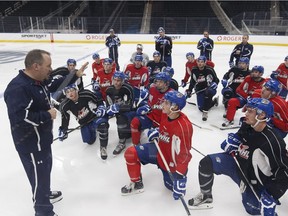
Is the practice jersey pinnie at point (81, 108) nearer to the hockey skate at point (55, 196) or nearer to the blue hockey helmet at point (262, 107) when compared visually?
the hockey skate at point (55, 196)

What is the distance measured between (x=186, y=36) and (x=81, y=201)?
1324 cm

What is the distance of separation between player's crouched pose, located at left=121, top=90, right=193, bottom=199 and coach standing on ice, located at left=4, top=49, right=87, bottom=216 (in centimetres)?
80

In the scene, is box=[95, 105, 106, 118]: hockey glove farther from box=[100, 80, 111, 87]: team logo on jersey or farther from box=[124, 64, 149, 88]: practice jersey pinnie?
box=[124, 64, 149, 88]: practice jersey pinnie

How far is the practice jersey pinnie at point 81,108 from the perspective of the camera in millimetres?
3623

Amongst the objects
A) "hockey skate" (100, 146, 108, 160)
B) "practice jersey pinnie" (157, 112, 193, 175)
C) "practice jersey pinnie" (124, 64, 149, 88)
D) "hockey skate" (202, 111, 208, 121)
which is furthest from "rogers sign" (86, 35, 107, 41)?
"practice jersey pinnie" (157, 112, 193, 175)

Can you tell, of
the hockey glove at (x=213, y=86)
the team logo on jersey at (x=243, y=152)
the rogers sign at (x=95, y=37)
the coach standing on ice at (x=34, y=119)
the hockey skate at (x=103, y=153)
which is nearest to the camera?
the coach standing on ice at (x=34, y=119)

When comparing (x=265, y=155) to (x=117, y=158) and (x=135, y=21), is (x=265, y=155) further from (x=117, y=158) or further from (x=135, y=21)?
(x=135, y=21)

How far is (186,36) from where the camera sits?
14609 millimetres

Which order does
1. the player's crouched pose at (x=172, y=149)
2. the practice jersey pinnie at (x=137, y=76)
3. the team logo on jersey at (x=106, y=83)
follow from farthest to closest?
Result: the practice jersey pinnie at (x=137, y=76), the team logo on jersey at (x=106, y=83), the player's crouched pose at (x=172, y=149)

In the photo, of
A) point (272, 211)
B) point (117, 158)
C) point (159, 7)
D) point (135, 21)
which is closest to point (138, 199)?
point (117, 158)

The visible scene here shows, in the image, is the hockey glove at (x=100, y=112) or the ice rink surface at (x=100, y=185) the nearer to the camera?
the ice rink surface at (x=100, y=185)

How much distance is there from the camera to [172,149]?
2436 millimetres

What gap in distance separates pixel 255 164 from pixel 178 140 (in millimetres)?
654

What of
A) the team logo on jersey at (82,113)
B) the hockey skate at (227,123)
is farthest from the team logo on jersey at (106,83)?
the hockey skate at (227,123)
